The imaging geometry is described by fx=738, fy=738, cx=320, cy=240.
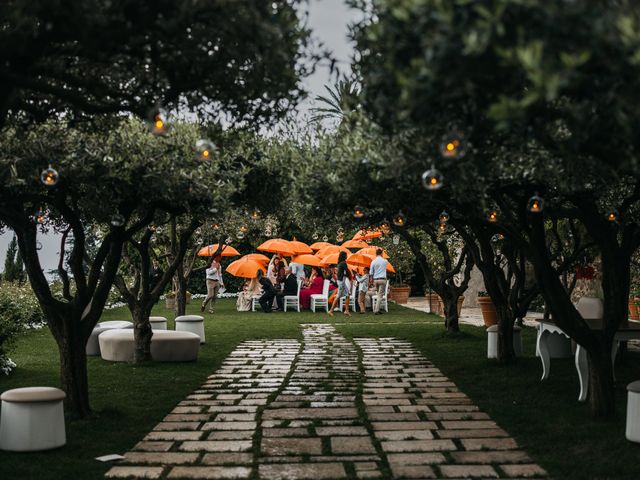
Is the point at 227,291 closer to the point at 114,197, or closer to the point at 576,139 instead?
the point at 114,197

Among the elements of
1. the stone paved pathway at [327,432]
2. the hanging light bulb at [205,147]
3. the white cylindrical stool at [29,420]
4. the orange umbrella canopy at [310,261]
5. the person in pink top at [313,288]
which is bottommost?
the stone paved pathway at [327,432]

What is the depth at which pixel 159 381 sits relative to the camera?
31.8 feet

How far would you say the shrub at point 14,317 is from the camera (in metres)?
10.4

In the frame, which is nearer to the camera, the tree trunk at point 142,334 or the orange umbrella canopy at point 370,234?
the tree trunk at point 142,334

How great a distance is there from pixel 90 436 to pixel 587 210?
515 cm

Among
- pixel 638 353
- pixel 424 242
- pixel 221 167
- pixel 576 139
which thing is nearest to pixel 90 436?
pixel 221 167

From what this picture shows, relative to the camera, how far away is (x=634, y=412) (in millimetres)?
6102

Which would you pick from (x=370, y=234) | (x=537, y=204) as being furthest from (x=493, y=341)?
(x=370, y=234)

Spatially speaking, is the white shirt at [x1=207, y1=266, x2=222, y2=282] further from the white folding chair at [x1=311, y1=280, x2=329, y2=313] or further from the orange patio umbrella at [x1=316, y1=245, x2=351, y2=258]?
the orange patio umbrella at [x1=316, y1=245, x2=351, y2=258]

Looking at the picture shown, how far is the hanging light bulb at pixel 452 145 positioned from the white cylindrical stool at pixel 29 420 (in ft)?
12.8

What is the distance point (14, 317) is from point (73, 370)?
8.07 m

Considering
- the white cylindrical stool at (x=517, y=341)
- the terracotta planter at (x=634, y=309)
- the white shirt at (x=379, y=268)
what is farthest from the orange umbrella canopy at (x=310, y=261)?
the white cylindrical stool at (x=517, y=341)

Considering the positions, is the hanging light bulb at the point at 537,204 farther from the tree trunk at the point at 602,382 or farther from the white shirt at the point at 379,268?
the white shirt at the point at 379,268

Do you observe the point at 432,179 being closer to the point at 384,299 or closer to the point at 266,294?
the point at 384,299
